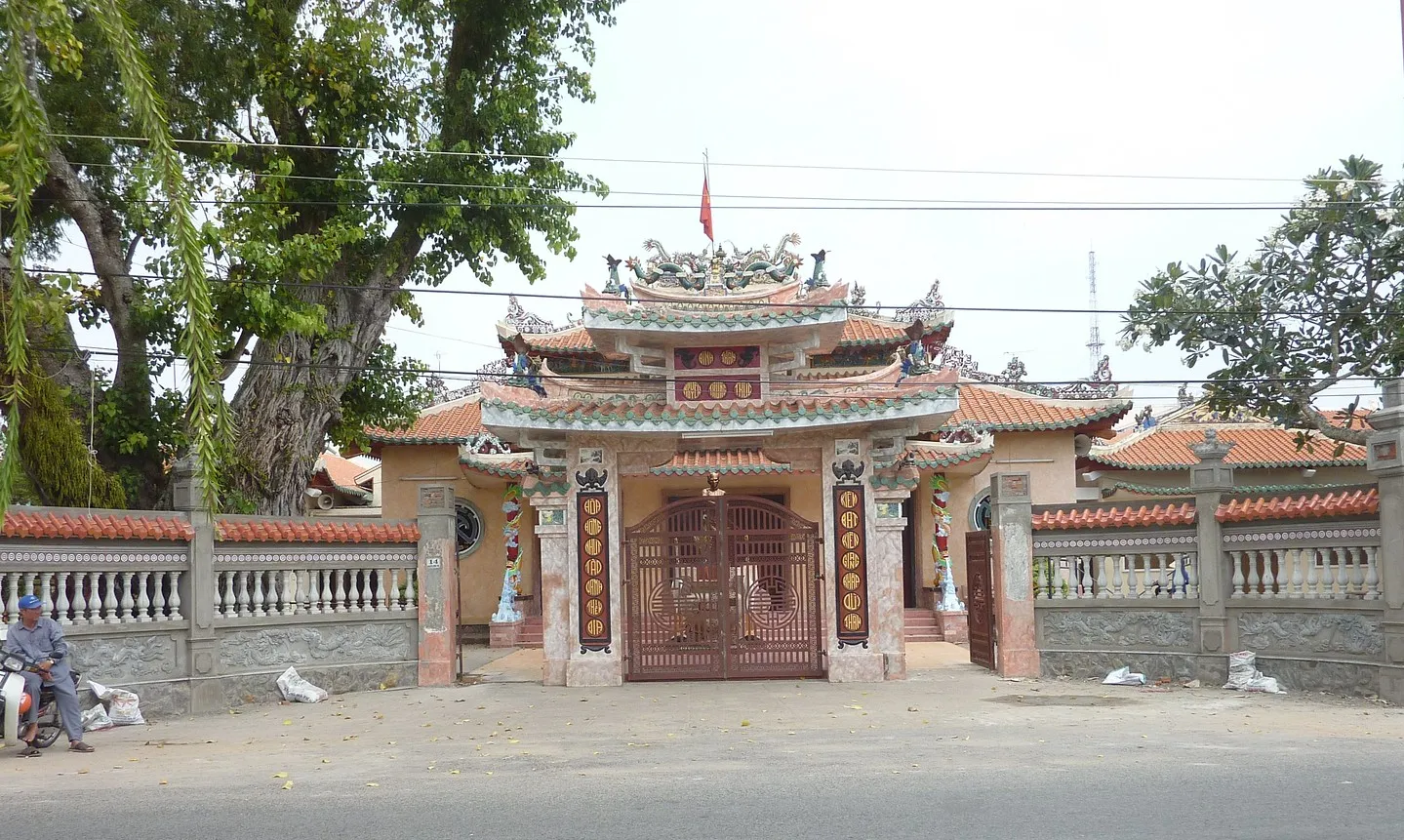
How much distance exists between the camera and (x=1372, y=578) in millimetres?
10438

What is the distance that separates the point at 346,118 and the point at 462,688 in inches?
282

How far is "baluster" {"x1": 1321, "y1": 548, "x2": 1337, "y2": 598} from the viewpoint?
35.5 feet

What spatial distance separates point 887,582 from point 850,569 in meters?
0.42

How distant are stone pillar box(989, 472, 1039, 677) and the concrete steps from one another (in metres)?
5.54

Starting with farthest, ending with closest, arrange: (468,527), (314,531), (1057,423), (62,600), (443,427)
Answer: (468,527)
(443,427)
(1057,423)
(314,531)
(62,600)

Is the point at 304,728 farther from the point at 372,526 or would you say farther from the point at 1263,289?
the point at 1263,289

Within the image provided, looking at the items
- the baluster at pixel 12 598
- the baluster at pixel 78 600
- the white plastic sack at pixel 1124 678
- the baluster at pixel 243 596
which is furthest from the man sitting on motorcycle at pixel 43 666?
the white plastic sack at pixel 1124 678

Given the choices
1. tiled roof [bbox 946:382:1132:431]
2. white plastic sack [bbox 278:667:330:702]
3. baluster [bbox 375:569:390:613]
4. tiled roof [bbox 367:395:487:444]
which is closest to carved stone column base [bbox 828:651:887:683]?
baluster [bbox 375:569:390:613]

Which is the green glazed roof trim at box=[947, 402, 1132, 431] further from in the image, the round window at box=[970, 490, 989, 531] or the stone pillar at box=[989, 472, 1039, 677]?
the stone pillar at box=[989, 472, 1039, 677]

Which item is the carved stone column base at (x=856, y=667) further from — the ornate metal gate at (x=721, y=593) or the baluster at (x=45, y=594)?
the baluster at (x=45, y=594)

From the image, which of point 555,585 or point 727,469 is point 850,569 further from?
point 727,469

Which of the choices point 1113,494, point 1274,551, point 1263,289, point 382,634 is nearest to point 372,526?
point 382,634

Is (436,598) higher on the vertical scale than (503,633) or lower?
higher

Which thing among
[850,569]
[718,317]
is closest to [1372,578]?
[850,569]
